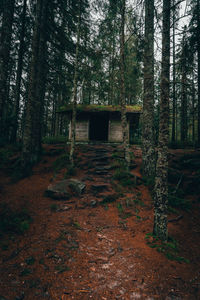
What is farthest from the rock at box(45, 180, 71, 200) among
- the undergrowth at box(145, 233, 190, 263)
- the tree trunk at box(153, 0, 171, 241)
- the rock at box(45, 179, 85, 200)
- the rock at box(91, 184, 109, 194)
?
the tree trunk at box(153, 0, 171, 241)

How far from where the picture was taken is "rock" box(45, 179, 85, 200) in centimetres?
621

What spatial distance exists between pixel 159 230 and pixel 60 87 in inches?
434

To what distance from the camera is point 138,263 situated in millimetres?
3371

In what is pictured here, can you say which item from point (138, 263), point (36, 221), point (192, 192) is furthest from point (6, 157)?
point (192, 192)

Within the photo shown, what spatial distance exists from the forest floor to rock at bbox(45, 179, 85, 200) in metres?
0.20

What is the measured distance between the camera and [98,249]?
3834mm

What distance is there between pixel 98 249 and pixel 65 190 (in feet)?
10.1

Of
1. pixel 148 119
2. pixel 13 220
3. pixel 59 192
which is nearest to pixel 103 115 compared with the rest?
pixel 148 119

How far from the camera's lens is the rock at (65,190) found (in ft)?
20.4

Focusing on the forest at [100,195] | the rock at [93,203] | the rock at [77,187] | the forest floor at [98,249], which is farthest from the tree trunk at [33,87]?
the rock at [93,203]

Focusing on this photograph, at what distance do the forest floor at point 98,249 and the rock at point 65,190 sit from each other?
202 millimetres

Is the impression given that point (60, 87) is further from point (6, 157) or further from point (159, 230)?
point (159, 230)

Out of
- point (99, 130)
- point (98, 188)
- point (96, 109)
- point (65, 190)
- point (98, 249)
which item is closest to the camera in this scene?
point (98, 249)

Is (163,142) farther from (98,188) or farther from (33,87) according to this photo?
(33,87)
